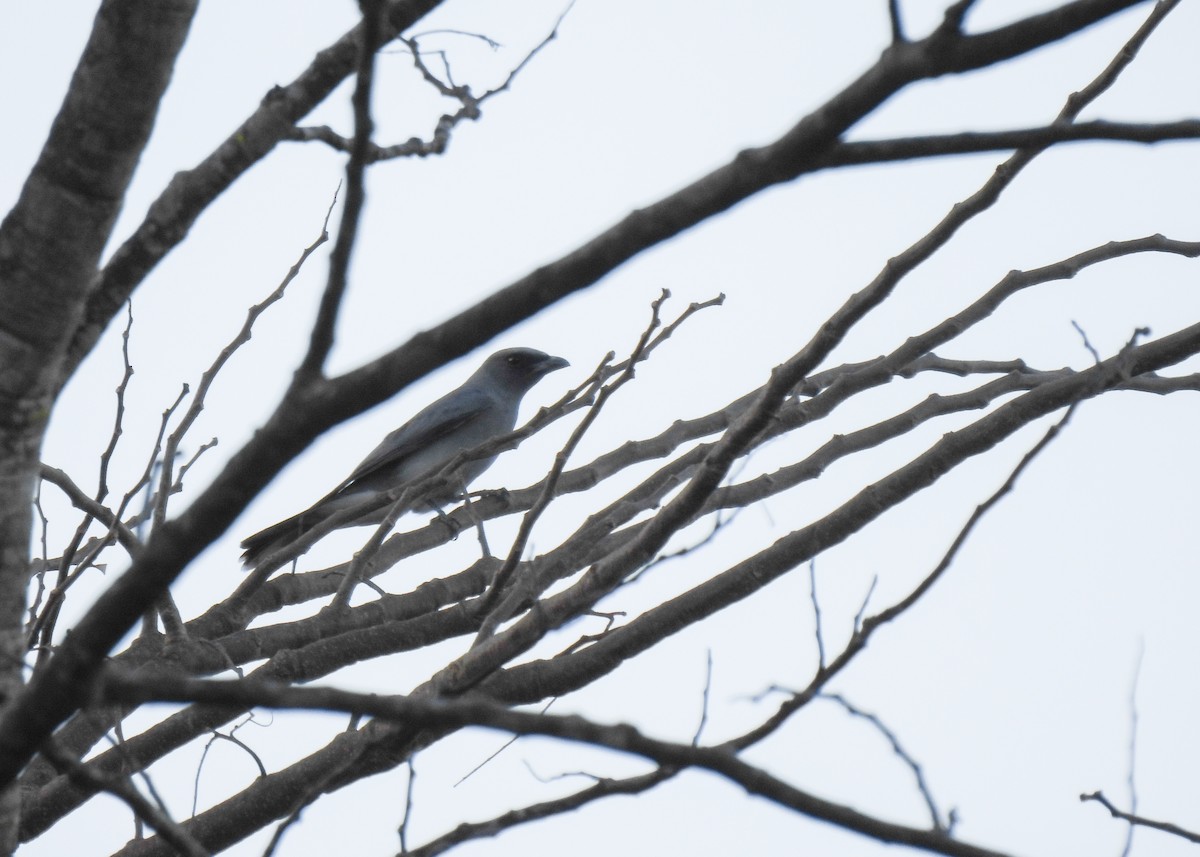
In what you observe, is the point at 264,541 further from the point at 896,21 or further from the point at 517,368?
the point at 896,21

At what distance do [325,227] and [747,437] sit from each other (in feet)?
7.91

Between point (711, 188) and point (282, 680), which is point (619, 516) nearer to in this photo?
point (282, 680)

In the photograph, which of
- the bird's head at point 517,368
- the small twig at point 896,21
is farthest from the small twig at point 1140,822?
the bird's head at point 517,368

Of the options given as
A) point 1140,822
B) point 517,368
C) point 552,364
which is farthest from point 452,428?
point 1140,822

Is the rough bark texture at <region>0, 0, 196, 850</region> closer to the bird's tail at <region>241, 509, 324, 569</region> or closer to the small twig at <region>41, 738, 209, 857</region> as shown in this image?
the small twig at <region>41, 738, 209, 857</region>

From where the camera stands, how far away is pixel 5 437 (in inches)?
91.7

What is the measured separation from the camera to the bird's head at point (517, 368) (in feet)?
36.9

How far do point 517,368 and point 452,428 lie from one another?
1.06 m

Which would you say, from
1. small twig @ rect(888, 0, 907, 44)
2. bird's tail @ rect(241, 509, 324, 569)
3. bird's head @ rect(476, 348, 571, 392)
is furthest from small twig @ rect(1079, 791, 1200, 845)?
bird's head @ rect(476, 348, 571, 392)

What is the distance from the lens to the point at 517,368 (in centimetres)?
1132

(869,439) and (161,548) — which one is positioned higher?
(869,439)

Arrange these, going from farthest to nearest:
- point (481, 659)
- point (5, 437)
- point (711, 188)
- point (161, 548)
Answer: point (481, 659) → point (5, 437) → point (711, 188) → point (161, 548)

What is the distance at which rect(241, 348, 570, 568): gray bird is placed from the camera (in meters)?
9.91

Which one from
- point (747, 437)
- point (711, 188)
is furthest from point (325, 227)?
point (711, 188)
